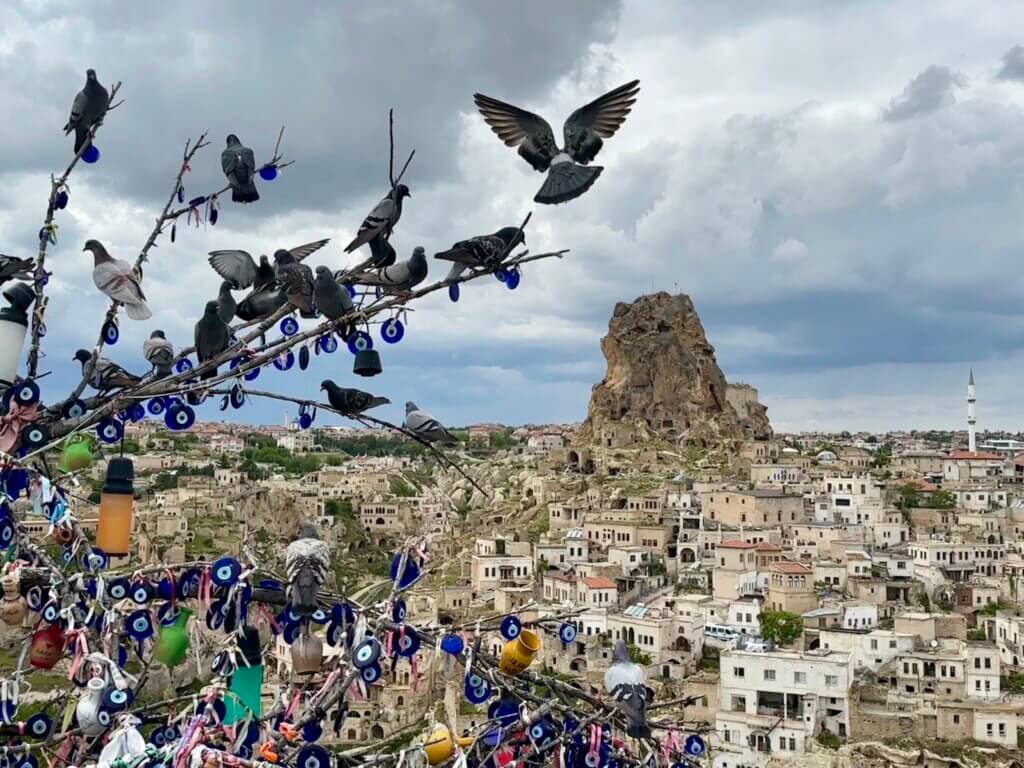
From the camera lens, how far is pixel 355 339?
3717 mm

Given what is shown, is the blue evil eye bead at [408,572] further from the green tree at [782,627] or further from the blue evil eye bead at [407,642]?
the green tree at [782,627]

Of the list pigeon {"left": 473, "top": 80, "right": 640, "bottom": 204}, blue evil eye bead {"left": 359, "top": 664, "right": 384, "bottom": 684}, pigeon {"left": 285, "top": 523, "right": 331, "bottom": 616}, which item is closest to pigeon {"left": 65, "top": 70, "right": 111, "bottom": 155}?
pigeon {"left": 473, "top": 80, "right": 640, "bottom": 204}

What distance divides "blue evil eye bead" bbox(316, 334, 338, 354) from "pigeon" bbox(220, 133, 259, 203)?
736 millimetres

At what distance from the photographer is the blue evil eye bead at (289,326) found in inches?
146

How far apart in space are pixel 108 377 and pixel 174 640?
36.7 inches

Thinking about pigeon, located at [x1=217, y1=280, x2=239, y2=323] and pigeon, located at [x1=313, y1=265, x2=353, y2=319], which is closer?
pigeon, located at [x1=313, y1=265, x2=353, y2=319]

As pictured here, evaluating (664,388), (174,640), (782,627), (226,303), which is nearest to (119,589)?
(174,640)

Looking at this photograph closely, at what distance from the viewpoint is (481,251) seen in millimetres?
3467

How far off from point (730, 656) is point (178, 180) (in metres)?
20.2

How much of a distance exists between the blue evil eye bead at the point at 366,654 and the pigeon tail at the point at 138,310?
1.42 metres

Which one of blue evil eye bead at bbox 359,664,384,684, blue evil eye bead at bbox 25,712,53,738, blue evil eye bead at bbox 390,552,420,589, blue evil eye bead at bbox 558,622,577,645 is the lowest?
blue evil eye bead at bbox 25,712,53,738

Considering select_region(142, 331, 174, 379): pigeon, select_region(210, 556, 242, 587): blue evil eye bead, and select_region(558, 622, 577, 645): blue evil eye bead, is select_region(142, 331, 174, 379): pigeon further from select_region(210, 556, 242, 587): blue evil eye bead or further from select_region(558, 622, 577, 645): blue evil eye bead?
select_region(558, 622, 577, 645): blue evil eye bead

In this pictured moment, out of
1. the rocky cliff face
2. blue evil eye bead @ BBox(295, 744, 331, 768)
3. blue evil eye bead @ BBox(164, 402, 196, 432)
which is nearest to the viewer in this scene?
blue evil eye bead @ BBox(295, 744, 331, 768)

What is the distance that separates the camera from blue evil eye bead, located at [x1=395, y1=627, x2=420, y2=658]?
3.09 metres
